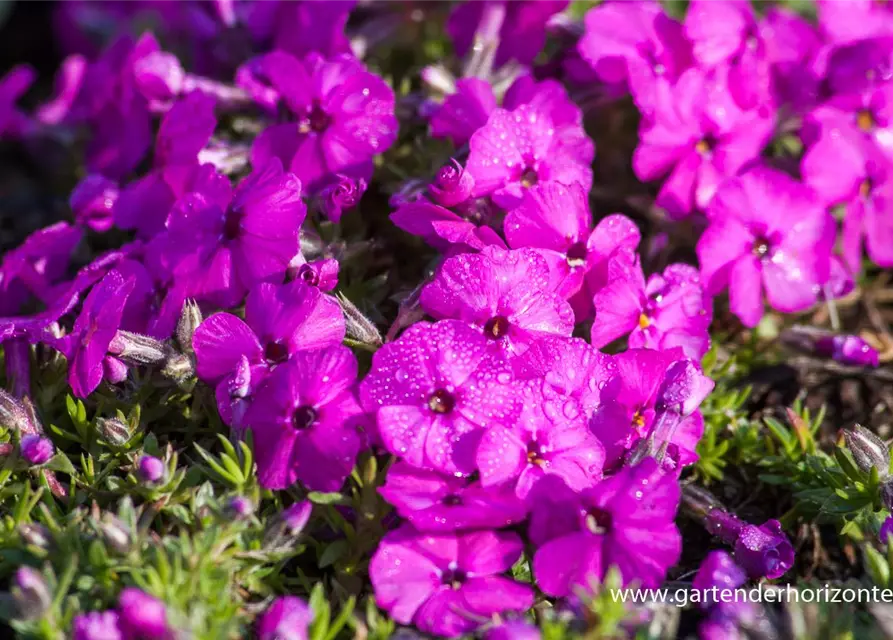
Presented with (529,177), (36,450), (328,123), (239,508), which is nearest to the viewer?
(239,508)

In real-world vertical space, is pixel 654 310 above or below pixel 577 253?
below

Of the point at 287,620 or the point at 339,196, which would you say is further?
the point at 339,196

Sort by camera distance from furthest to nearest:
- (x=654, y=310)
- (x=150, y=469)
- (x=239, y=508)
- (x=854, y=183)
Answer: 1. (x=854, y=183)
2. (x=654, y=310)
3. (x=150, y=469)
4. (x=239, y=508)

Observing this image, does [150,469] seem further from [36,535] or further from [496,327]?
[496,327]

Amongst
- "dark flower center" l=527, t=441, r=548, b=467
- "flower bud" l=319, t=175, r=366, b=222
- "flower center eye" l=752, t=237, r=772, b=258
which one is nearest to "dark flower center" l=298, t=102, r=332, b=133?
"flower bud" l=319, t=175, r=366, b=222

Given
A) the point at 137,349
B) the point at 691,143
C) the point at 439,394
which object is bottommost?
the point at 137,349

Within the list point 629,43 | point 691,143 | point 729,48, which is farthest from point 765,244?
point 629,43
